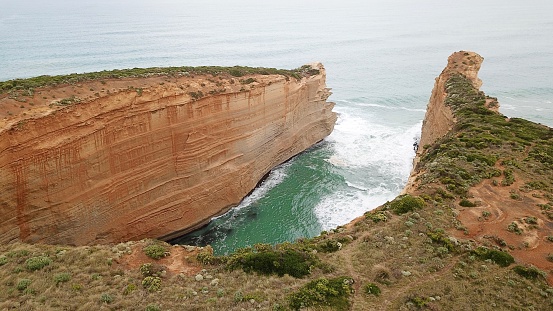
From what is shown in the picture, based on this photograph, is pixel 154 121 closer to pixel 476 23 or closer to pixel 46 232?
pixel 46 232

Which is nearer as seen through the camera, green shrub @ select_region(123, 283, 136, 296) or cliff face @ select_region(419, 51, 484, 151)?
green shrub @ select_region(123, 283, 136, 296)

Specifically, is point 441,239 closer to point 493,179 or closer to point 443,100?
point 493,179

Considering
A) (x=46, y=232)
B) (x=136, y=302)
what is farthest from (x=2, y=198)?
(x=136, y=302)

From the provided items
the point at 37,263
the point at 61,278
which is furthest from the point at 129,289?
the point at 37,263

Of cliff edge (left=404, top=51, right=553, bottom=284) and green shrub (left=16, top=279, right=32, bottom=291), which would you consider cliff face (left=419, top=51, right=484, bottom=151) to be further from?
green shrub (left=16, top=279, right=32, bottom=291)

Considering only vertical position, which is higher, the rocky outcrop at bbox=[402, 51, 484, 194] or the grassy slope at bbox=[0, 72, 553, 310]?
the rocky outcrop at bbox=[402, 51, 484, 194]

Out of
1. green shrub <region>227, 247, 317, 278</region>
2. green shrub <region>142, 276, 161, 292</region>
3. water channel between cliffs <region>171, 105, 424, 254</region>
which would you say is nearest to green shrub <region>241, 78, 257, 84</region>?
water channel between cliffs <region>171, 105, 424, 254</region>
